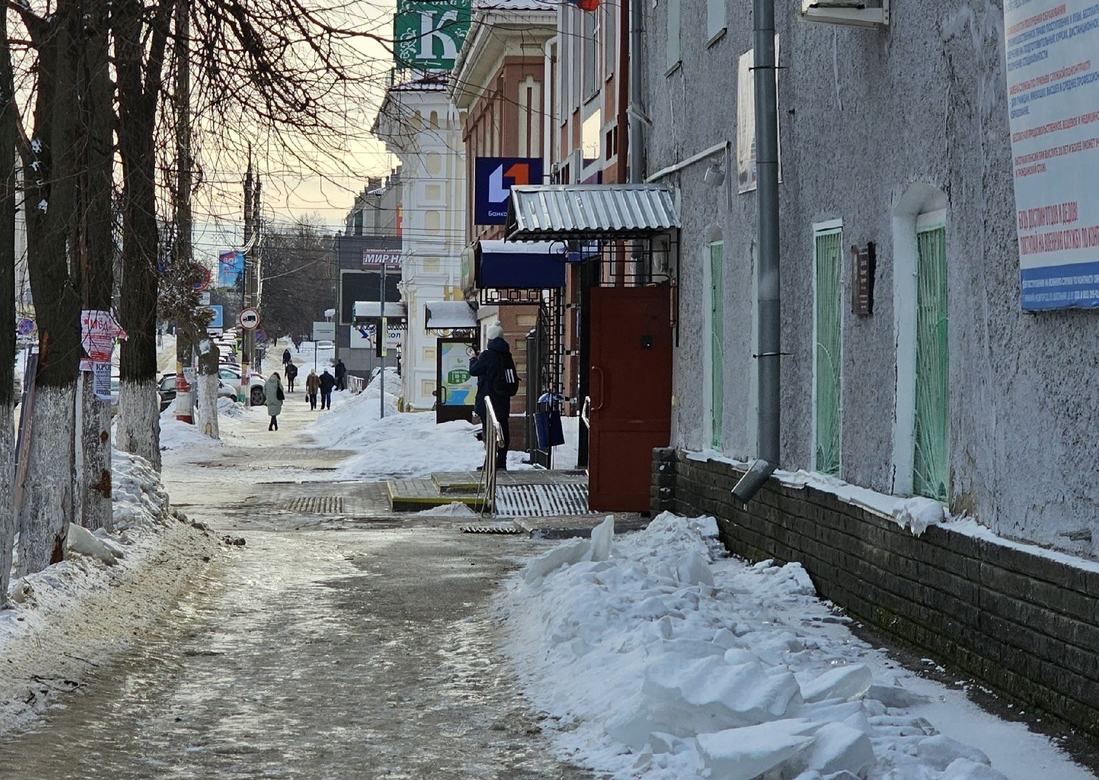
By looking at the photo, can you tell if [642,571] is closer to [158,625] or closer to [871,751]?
[158,625]

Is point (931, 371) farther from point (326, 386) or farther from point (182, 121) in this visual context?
point (326, 386)

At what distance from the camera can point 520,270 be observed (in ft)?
76.2

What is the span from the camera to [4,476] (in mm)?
9703

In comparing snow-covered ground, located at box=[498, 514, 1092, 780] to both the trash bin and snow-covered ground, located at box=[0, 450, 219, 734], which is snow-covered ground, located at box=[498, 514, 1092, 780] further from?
the trash bin

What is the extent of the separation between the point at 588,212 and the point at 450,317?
1018 inches

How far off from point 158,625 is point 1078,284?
6011mm

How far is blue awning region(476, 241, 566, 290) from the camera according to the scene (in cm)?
2317

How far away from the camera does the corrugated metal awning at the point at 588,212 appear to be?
52.5 ft

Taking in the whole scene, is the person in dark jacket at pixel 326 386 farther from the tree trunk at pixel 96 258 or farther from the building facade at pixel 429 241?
the tree trunk at pixel 96 258

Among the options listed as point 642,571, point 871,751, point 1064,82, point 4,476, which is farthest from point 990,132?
point 4,476

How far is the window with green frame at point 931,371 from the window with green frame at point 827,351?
1.31 meters

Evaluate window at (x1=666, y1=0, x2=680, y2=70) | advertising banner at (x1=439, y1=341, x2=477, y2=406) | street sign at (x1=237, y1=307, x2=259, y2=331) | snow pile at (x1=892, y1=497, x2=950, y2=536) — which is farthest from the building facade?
snow pile at (x1=892, y1=497, x2=950, y2=536)

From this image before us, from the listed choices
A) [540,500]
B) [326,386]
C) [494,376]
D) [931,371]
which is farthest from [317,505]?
[326,386]

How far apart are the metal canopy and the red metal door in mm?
24154
